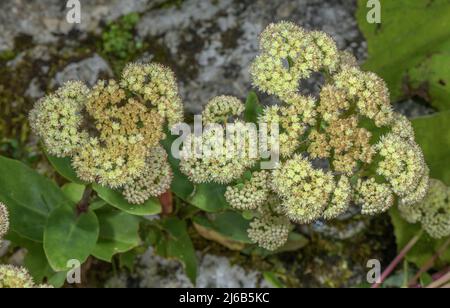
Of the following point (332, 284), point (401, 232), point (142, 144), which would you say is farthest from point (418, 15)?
point (142, 144)

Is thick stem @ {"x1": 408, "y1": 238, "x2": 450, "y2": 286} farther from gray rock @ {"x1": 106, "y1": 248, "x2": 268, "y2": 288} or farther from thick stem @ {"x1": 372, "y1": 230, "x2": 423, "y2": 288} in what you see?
gray rock @ {"x1": 106, "y1": 248, "x2": 268, "y2": 288}

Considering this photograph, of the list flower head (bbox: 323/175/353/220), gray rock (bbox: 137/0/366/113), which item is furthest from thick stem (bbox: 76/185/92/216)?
flower head (bbox: 323/175/353/220)

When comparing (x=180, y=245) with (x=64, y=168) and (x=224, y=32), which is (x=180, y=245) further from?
(x=224, y=32)

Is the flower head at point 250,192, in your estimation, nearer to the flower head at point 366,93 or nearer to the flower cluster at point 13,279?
the flower head at point 366,93

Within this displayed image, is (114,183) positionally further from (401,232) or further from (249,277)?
(401,232)

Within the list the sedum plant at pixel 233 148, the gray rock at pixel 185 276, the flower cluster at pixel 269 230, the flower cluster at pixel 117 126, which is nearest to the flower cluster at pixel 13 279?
the sedum plant at pixel 233 148
